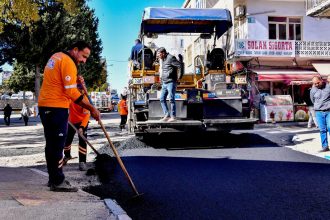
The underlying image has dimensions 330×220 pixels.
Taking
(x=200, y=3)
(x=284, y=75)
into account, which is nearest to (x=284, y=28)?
(x=284, y=75)

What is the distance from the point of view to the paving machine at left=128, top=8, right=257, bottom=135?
9078 millimetres

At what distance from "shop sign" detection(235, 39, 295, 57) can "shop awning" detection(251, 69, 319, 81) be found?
0.97 metres

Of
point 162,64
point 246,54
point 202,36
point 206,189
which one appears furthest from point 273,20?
point 206,189

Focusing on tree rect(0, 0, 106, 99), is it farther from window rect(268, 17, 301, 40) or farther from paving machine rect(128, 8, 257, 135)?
paving machine rect(128, 8, 257, 135)

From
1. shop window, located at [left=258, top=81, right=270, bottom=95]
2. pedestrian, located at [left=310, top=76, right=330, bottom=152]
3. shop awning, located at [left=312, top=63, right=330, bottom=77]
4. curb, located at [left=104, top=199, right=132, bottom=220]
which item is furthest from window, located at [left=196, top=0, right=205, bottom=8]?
curb, located at [left=104, top=199, right=132, bottom=220]

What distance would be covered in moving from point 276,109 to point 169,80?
11028 millimetres

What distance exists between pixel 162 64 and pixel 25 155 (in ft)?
11.9

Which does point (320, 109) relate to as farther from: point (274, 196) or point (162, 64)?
point (274, 196)

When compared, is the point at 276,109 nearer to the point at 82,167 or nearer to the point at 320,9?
the point at 320,9

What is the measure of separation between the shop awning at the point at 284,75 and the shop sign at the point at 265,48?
3.18 feet

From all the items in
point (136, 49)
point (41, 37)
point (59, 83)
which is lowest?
point (59, 83)

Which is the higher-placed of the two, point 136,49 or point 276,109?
point 136,49

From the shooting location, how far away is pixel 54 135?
457 cm

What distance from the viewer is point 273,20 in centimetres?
2459
